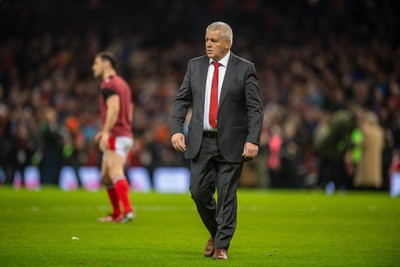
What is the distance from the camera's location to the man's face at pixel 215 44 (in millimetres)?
9875

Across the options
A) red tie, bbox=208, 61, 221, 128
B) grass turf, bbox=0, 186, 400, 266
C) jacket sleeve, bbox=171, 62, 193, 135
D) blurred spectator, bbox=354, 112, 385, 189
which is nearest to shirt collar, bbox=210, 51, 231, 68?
red tie, bbox=208, 61, 221, 128

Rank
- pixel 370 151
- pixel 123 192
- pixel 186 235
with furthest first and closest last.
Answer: pixel 370 151 → pixel 123 192 → pixel 186 235

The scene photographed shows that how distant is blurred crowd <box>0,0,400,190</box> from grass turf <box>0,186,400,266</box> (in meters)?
7.67

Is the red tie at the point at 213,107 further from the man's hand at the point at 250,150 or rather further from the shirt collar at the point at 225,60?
the man's hand at the point at 250,150

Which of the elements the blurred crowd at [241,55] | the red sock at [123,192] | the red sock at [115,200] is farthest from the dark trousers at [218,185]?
the blurred crowd at [241,55]

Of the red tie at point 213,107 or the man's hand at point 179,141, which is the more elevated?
the red tie at point 213,107

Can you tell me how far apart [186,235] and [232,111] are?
3398 millimetres

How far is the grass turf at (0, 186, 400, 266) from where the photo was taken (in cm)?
981

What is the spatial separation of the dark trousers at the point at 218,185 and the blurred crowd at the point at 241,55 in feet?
56.1

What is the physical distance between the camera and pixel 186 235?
12.9m

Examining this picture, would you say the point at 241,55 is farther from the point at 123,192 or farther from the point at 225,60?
the point at 225,60

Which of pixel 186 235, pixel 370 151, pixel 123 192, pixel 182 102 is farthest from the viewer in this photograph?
pixel 370 151

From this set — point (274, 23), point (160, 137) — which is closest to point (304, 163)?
point (160, 137)

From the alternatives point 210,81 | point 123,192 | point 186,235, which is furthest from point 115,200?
point 210,81
